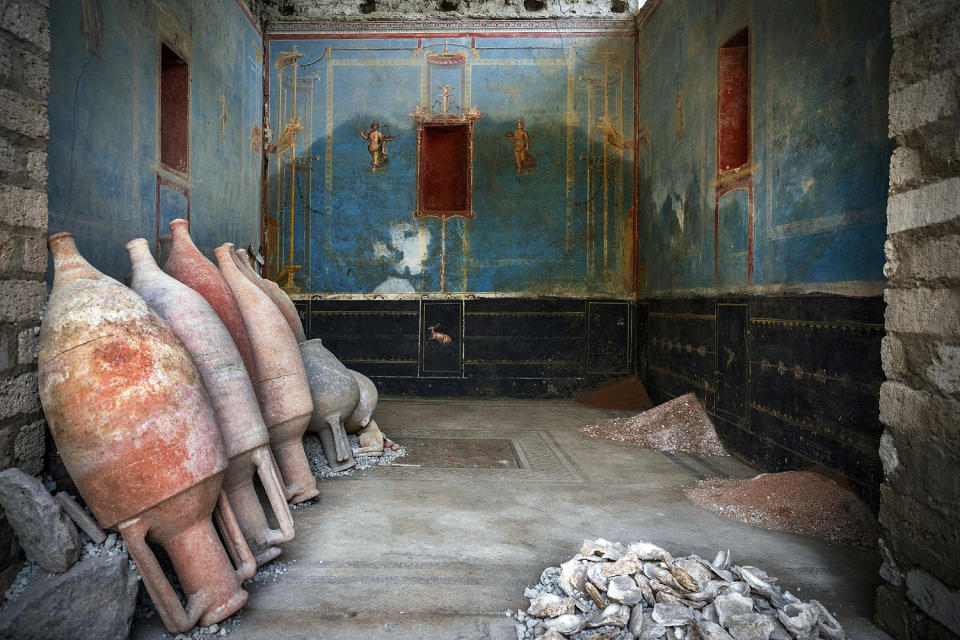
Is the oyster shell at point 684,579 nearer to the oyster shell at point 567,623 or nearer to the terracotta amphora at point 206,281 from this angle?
the oyster shell at point 567,623

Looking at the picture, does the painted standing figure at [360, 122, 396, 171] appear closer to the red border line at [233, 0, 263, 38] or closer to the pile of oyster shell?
the red border line at [233, 0, 263, 38]

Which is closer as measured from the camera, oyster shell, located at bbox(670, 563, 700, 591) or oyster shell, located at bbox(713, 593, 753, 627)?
oyster shell, located at bbox(713, 593, 753, 627)

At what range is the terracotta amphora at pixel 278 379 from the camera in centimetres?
367

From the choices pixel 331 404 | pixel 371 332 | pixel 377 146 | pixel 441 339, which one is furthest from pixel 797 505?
pixel 377 146

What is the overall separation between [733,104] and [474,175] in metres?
3.70

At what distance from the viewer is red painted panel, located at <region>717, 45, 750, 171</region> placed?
222 inches

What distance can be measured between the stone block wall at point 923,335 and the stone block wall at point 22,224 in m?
3.60

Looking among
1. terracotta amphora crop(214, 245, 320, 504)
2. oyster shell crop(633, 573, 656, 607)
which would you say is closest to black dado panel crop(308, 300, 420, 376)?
terracotta amphora crop(214, 245, 320, 504)

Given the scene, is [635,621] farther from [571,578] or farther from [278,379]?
[278,379]

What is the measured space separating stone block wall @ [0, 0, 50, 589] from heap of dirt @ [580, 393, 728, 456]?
472 cm

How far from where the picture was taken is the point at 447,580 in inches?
113

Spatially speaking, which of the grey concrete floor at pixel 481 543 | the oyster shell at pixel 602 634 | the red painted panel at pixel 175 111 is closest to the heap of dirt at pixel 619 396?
the grey concrete floor at pixel 481 543

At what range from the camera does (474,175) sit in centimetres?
837

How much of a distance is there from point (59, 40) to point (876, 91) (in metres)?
5.33
